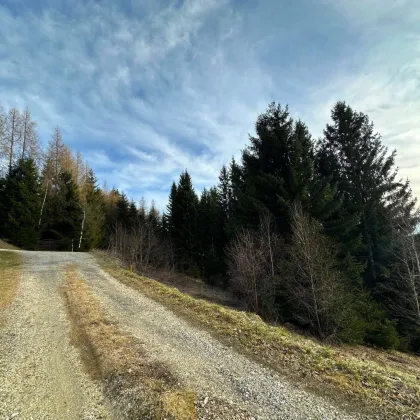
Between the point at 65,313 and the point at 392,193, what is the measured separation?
2338 cm

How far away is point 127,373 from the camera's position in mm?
4883

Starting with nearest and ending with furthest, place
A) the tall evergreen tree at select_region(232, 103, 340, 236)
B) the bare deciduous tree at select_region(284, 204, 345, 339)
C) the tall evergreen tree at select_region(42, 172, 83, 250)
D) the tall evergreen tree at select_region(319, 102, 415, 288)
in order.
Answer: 1. the bare deciduous tree at select_region(284, 204, 345, 339)
2. the tall evergreen tree at select_region(232, 103, 340, 236)
3. the tall evergreen tree at select_region(319, 102, 415, 288)
4. the tall evergreen tree at select_region(42, 172, 83, 250)

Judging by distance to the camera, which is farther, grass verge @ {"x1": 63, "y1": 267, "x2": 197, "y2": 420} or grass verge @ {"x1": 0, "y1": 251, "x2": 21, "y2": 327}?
grass verge @ {"x1": 0, "y1": 251, "x2": 21, "y2": 327}

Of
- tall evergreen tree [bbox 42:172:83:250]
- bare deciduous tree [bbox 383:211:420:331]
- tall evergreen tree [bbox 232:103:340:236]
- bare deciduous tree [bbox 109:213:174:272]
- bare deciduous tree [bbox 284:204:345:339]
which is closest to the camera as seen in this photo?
bare deciduous tree [bbox 284:204:345:339]

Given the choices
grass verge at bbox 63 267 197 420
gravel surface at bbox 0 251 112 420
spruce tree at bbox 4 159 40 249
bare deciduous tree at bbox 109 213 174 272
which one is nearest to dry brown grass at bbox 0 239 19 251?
spruce tree at bbox 4 159 40 249

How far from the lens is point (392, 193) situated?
21984mm

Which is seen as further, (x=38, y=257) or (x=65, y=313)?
(x=38, y=257)

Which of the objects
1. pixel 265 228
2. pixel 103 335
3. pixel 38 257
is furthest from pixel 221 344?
pixel 38 257

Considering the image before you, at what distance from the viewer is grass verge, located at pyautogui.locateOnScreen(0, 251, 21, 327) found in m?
9.20

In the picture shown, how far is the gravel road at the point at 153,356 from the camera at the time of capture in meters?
Result: 3.95

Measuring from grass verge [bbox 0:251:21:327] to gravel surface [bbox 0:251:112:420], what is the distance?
272mm

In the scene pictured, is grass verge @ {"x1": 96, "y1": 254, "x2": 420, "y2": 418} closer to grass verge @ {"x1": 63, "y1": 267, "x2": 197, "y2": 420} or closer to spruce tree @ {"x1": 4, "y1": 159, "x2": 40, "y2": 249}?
grass verge @ {"x1": 63, "y1": 267, "x2": 197, "y2": 420}

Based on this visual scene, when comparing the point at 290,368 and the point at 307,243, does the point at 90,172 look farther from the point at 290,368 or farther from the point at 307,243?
the point at 290,368

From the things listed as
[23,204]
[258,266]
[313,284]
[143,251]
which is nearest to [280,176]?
[258,266]
